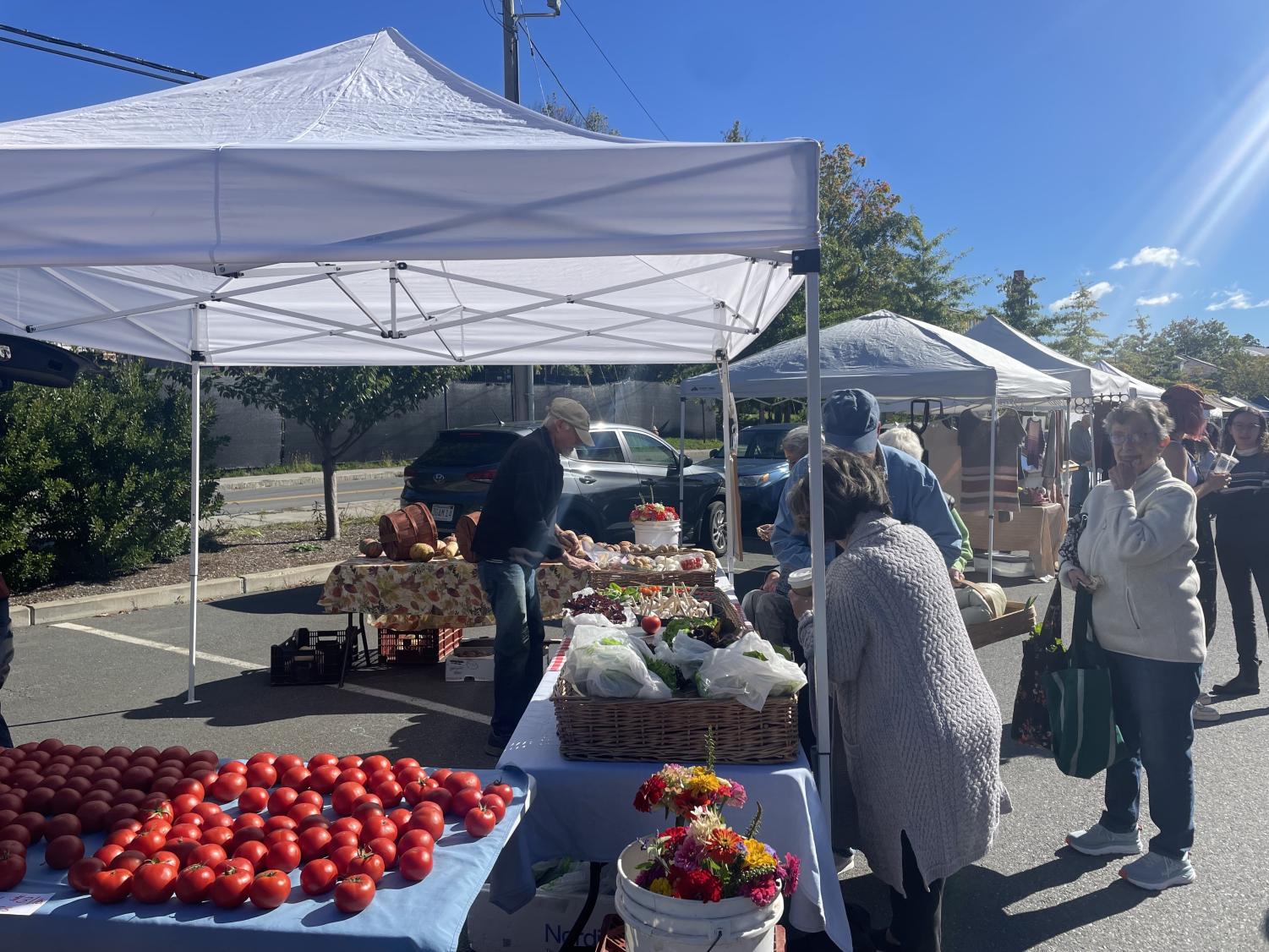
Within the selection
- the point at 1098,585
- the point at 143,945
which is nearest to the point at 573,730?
the point at 143,945

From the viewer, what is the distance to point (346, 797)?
2469mm

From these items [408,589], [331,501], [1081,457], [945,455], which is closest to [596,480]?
[408,589]

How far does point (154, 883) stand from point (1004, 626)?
4.06m

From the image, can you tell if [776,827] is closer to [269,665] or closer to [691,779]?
[691,779]

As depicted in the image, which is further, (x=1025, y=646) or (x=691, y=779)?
(x=1025, y=646)

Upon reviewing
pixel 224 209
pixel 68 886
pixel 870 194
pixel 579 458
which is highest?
pixel 870 194

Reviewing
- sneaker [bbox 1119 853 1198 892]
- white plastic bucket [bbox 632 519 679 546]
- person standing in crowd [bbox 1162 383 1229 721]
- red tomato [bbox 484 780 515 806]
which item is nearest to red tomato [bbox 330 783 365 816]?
red tomato [bbox 484 780 515 806]

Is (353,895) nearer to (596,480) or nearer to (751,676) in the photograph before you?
(751,676)

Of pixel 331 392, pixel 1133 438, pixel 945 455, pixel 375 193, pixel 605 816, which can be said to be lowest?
pixel 605 816

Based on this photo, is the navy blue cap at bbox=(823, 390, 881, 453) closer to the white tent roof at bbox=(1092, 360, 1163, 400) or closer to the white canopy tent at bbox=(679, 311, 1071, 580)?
the white canopy tent at bbox=(679, 311, 1071, 580)

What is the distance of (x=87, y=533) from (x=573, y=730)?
8.27 meters

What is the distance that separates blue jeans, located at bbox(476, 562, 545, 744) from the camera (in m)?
4.95

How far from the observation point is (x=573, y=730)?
2.84 m

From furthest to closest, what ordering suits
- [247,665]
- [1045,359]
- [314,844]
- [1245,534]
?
[1045,359]
[247,665]
[1245,534]
[314,844]
